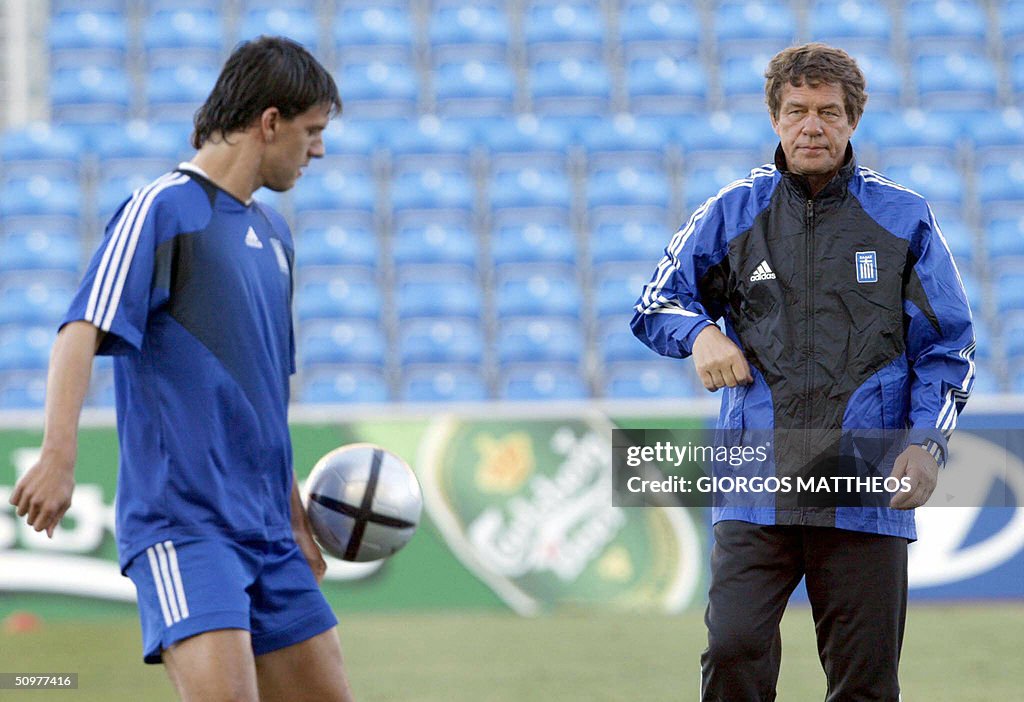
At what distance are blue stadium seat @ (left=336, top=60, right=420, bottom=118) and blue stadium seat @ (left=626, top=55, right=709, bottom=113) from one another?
2.04 meters

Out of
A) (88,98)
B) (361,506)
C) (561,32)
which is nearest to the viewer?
(361,506)

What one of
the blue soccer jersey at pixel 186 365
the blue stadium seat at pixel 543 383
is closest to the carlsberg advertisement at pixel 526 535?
the blue stadium seat at pixel 543 383

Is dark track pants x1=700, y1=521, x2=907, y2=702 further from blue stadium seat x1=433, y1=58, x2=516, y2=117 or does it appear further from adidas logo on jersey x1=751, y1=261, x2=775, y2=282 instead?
blue stadium seat x1=433, y1=58, x2=516, y2=117

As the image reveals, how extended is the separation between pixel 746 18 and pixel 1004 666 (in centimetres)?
821

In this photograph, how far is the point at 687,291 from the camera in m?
3.91

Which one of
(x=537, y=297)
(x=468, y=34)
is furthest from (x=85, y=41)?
(x=537, y=297)

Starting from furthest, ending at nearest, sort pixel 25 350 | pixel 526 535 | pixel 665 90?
pixel 665 90, pixel 25 350, pixel 526 535

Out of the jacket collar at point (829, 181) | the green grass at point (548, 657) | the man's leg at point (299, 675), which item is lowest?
the green grass at point (548, 657)

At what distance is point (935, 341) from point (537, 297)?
299 inches

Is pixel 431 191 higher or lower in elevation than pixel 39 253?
higher

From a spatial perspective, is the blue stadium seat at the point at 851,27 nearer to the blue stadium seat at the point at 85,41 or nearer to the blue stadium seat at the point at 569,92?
the blue stadium seat at the point at 569,92

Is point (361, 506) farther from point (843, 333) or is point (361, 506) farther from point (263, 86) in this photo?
point (843, 333)

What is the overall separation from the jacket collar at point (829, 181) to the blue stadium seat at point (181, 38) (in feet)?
34.2

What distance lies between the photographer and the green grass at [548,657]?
6383 mm
